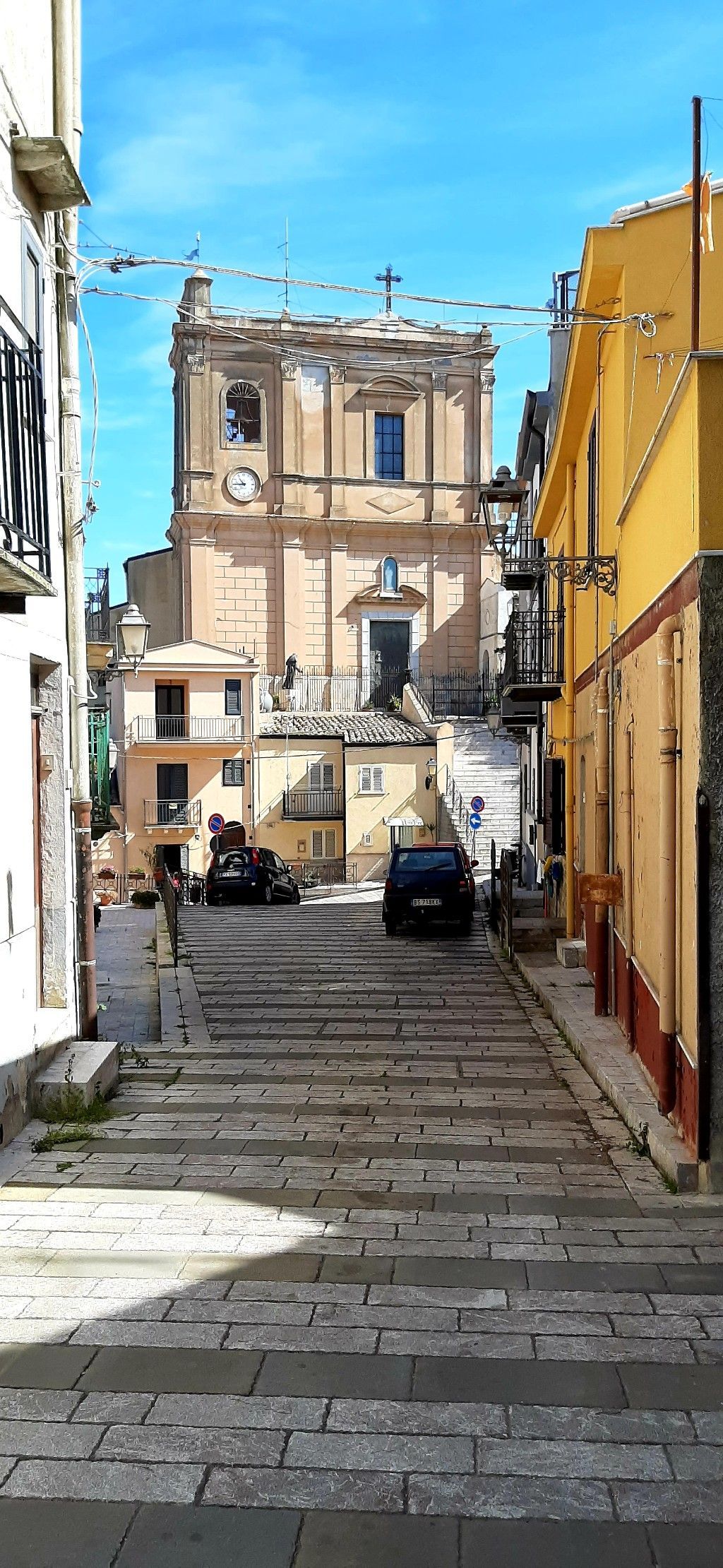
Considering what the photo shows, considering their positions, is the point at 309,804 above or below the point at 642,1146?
above

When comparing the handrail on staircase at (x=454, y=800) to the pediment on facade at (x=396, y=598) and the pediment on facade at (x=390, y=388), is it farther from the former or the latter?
the pediment on facade at (x=390, y=388)

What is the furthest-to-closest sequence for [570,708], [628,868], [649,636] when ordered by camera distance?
[570,708]
[628,868]
[649,636]

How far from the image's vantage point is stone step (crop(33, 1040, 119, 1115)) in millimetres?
7629

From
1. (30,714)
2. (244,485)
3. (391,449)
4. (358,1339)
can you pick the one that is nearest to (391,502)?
(391,449)

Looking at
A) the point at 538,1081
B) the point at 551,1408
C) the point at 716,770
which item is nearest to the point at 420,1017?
the point at 538,1081

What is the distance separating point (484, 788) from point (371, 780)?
10.4 feet

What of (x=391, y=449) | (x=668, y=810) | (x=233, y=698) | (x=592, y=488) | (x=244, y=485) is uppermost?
(x=391, y=449)

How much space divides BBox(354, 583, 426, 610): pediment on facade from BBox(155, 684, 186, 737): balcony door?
7.11 meters

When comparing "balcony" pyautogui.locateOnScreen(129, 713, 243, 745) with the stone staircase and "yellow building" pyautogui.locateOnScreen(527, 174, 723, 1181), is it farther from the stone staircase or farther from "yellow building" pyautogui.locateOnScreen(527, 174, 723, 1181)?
"yellow building" pyautogui.locateOnScreen(527, 174, 723, 1181)

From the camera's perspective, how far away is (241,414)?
40.2m

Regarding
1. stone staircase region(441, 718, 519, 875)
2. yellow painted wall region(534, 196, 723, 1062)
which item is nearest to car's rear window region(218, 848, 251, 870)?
stone staircase region(441, 718, 519, 875)

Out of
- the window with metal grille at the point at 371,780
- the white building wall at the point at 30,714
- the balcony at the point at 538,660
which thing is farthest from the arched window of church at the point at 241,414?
the white building wall at the point at 30,714

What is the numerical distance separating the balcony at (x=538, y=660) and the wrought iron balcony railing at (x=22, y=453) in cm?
974

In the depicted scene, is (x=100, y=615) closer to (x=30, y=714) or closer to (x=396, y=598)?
(x=30, y=714)
